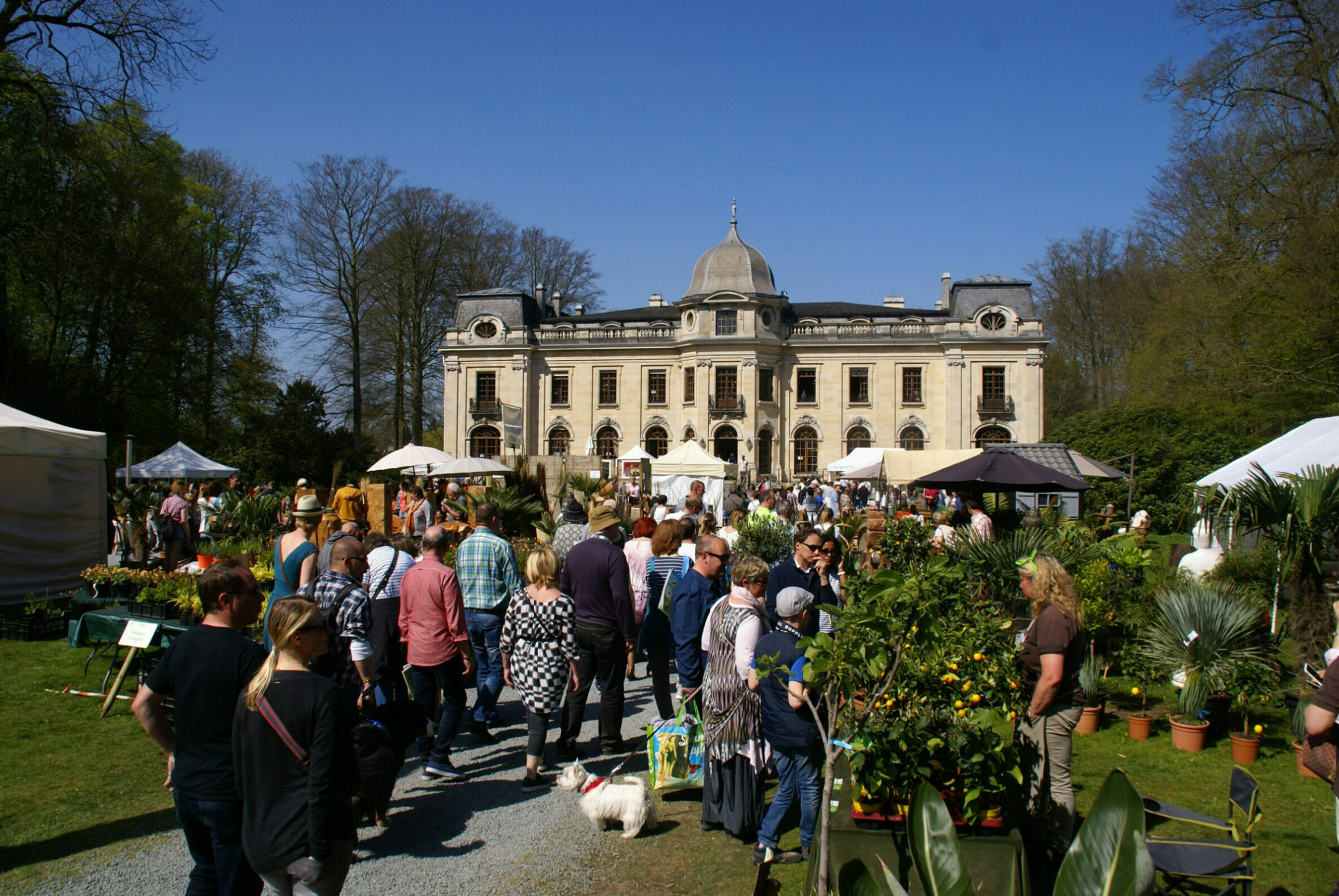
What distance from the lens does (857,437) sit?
42.1 m

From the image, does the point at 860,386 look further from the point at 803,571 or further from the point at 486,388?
the point at 803,571

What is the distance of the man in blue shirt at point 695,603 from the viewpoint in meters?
6.03

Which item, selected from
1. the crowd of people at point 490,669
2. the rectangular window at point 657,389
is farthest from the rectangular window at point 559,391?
the crowd of people at point 490,669

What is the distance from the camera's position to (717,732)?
4555 millimetres

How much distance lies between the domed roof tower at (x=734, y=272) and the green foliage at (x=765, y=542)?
109 ft

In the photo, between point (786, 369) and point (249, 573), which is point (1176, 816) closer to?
point (249, 573)

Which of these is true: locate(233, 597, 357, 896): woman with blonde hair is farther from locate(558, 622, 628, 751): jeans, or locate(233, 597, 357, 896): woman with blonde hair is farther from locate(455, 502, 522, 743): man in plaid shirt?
locate(455, 502, 522, 743): man in plaid shirt

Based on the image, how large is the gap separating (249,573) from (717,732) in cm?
250

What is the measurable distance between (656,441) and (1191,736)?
38091 millimetres

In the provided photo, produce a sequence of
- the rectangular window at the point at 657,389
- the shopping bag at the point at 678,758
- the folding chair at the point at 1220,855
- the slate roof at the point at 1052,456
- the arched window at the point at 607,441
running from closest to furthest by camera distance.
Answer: the folding chair at the point at 1220,855
the shopping bag at the point at 678,758
the slate roof at the point at 1052,456
the rectangular window at the point at 657,389
the arched window at the point at 607,441

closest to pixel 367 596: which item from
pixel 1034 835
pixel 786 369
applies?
pixel 1034 835

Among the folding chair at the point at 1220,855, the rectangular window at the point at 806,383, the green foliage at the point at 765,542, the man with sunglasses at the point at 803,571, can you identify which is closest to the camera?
the folding chair at the point at 1220,855

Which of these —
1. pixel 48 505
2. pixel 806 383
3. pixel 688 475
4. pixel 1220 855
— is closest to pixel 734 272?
pixel 806 383

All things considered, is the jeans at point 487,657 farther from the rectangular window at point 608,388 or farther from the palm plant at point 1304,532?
the rectangular window at point 608,388
